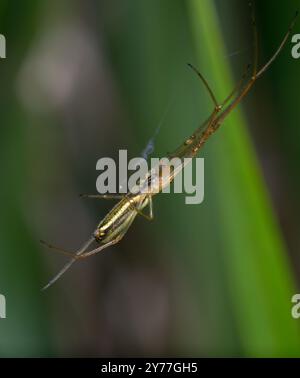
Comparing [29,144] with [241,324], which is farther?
[29,144]

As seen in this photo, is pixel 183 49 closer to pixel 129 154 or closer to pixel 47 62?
pixel 129 154

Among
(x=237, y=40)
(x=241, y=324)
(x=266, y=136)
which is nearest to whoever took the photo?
(x=241, y=324)

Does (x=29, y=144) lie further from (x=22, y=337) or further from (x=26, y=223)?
(x=22, y=337)

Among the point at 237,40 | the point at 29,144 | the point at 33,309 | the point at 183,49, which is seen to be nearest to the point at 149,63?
the point at 183,49

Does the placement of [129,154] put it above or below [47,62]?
below

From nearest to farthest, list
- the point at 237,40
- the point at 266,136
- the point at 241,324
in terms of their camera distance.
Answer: the point at 241,324, the point at 237,40, the point at 266,136
